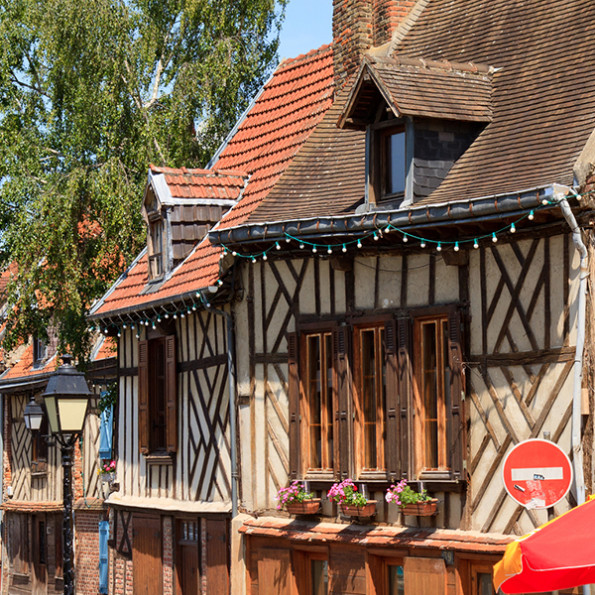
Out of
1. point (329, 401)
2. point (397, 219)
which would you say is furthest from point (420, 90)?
point (329, 401)

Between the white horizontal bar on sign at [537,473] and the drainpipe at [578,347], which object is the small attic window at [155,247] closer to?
the drainpipe at [578,347]

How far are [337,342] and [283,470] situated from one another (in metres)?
1.79

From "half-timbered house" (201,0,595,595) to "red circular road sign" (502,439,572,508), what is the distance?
1.10 metres

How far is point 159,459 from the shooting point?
744 inches

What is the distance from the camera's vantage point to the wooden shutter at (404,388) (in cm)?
1427

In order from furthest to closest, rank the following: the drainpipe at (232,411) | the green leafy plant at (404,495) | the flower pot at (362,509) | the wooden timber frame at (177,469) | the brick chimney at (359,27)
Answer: the wooden timber frame at (177,469)
the brick chimney at (359,27)
the drainpipe at (232,411)
the flower pot at (362,509)
the green leafy plant at (404,495)

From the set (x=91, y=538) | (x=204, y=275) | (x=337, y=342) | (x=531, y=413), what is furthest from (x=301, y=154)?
(x=91, y=538)

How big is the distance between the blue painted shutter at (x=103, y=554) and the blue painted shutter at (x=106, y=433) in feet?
3.94

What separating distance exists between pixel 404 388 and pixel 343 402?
925 millimetres

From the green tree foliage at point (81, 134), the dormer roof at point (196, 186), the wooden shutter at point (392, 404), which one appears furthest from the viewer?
the green tree foliage at point (81, 134)

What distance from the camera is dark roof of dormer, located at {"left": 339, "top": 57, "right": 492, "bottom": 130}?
569 inches

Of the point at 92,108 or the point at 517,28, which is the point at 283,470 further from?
the point at 92,108

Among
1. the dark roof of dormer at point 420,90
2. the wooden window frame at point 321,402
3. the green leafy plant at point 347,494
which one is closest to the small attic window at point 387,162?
the dark roof of dormer at point 420,90

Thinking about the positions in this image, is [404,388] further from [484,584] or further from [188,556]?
[188,556]
